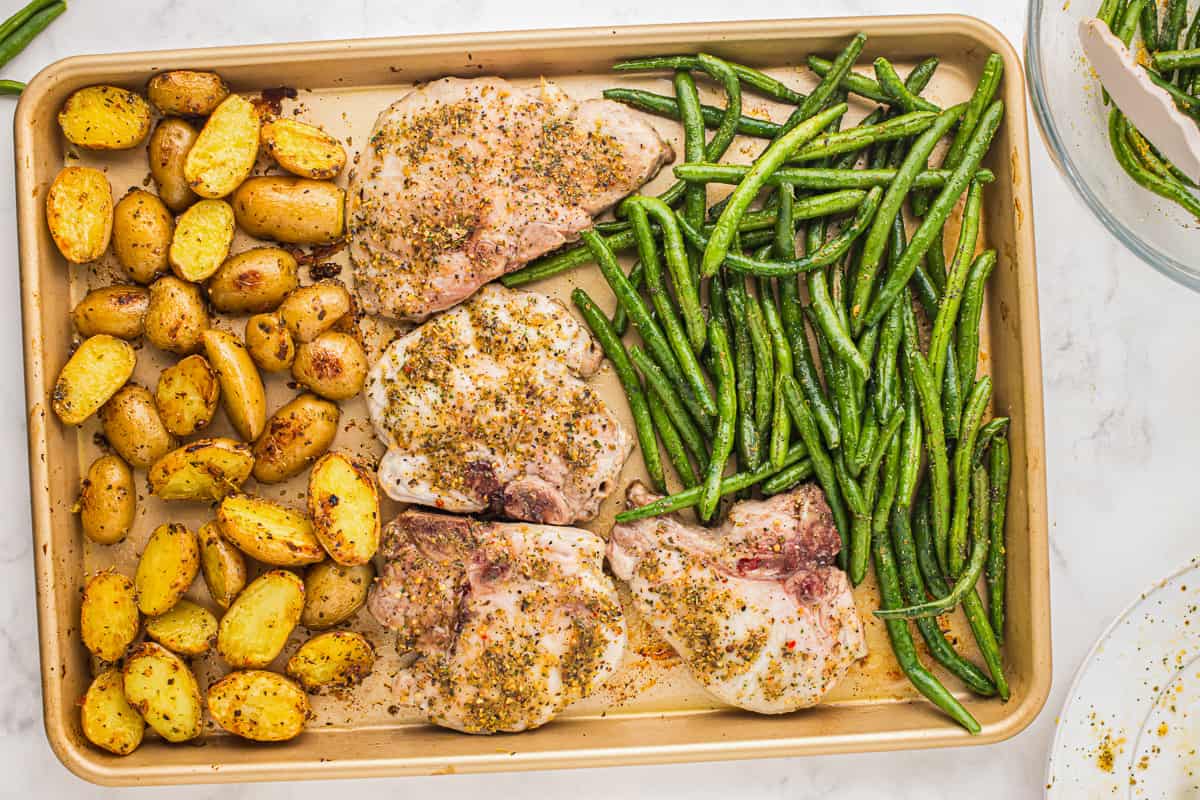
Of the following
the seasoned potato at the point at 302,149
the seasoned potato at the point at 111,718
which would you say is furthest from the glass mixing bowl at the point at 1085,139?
the seasoned potato at the point at 111,718

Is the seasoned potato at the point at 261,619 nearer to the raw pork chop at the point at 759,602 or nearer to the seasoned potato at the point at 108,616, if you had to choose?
the seasoned potato at the point at 108,616

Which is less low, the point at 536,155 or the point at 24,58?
the point at 24,58

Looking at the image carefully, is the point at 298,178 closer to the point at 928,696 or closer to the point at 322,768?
the point at 322,768

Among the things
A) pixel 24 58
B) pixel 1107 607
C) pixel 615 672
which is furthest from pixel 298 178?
pixel 1107 607

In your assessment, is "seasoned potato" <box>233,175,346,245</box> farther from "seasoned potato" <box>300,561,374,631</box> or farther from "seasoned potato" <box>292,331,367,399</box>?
"seasoned potato" <box>300,561,374,631</box>

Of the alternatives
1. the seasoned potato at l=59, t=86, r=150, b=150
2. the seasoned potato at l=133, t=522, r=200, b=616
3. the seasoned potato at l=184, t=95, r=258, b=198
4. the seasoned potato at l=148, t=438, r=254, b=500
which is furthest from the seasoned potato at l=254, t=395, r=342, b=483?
the seasoned potato at l=59, t=86, r=150, b=150

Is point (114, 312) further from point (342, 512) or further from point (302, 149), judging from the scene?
point (342, 512)
